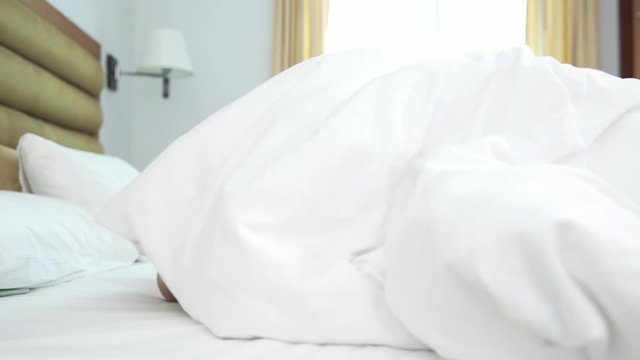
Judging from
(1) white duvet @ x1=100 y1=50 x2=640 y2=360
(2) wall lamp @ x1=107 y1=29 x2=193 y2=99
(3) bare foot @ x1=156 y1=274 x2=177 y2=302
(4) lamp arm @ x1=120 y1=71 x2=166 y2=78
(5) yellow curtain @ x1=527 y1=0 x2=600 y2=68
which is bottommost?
(3) bare foot @ x1=156 y1=274 x2=177 y2=302

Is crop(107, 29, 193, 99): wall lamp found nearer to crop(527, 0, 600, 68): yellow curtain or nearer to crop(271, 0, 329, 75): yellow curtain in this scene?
crop(271, 0, 329, 75): yellow curtain

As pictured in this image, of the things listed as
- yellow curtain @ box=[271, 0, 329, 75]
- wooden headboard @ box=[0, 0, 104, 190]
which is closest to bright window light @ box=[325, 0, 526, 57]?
yellow curtain @ box=[271, 0, 329, 75]

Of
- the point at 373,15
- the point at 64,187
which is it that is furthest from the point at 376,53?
the point at 373,15

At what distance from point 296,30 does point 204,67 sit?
22.0 inches

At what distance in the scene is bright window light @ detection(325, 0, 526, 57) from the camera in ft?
11.9

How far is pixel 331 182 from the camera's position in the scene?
89cm

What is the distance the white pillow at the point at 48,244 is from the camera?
1.15 m

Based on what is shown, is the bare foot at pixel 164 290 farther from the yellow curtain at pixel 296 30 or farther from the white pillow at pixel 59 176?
the yellow curtain at pixel 296 30

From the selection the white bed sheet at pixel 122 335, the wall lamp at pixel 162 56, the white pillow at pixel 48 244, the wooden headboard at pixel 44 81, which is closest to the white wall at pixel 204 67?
the wall lamp at pixel 162 56

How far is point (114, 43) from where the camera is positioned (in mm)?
3377

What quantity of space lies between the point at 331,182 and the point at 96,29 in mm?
2585

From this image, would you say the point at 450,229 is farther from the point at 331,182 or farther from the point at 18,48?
the point at 18,48

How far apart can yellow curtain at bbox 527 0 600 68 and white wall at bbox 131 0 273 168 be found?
1474 millimetres

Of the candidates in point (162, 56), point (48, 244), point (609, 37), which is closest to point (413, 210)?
point (48, 244)
